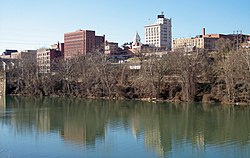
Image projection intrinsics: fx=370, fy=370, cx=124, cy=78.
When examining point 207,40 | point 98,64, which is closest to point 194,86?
point 98,64

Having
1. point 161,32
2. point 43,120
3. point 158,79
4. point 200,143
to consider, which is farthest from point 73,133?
point 161,32

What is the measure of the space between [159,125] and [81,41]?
84.4m

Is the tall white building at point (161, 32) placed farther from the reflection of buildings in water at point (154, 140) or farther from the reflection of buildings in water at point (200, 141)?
the reflection of buildings in water at point (200, 141)

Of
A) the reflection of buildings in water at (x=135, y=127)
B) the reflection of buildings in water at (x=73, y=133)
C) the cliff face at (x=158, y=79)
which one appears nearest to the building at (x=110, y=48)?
the cliff face at (x=158, y=79)

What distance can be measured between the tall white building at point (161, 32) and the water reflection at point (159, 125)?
104m

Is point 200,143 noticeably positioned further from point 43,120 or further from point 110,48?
point 110,48

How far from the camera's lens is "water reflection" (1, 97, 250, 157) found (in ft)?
65.8

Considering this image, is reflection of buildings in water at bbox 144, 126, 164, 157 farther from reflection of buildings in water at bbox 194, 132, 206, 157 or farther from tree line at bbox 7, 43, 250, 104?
tree line at bbox 7, 43, 250, 104

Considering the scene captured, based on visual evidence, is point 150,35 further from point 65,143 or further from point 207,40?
point 65,143

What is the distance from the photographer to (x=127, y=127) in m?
25.4

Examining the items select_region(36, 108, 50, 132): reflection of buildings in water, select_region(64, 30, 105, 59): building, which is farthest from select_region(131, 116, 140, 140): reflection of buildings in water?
select_region(64, 30, 105, 59): building

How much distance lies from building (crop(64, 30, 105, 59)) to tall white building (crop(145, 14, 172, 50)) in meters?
33.5

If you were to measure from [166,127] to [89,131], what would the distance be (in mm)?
5396

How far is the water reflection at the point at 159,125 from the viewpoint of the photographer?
20.0 metres
